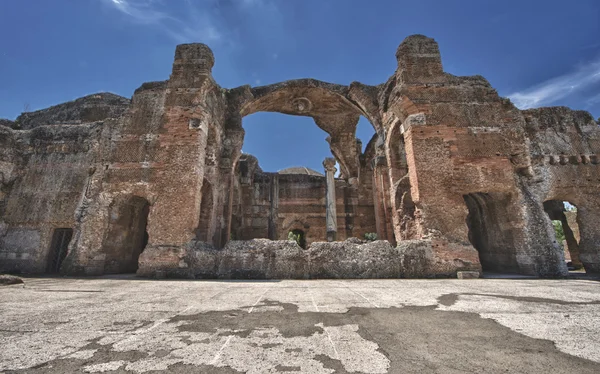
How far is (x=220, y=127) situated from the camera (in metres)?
9.77

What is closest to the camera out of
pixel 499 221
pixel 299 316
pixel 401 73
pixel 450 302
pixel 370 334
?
pixel 370 334

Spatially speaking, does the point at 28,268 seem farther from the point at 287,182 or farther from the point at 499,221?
the point at 499,221

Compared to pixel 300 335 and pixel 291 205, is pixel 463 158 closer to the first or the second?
pixel 300 335

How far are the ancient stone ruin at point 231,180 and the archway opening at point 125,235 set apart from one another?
44mm

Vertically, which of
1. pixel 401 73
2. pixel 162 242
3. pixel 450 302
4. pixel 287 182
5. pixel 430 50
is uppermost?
pixel 430 50

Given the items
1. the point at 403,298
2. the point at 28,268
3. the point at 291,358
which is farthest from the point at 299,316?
the point at 28,268

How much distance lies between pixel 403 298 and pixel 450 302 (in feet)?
1.88

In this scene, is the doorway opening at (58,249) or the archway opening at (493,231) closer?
the archway opening at (493,231)

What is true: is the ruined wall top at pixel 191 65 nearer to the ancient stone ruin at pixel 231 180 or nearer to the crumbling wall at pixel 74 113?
the ancient stone ruin at pixel 231 180

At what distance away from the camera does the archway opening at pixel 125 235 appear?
7.92m

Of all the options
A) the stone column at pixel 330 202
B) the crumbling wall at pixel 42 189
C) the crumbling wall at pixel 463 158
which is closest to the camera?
the crumbling wall at pixel 463 158

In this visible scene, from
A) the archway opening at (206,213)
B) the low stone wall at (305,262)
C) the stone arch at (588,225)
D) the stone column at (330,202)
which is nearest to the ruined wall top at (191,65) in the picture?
the archway opening at (206,213)

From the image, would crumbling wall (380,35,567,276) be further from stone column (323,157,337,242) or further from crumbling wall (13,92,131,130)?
crumbling wall (13,92,131,130)

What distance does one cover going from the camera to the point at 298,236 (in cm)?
1617
